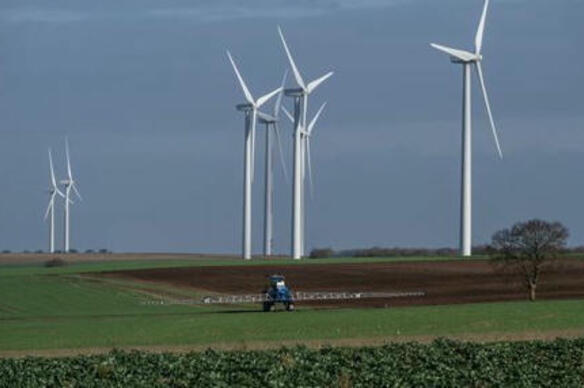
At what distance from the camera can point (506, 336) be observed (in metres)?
44.9

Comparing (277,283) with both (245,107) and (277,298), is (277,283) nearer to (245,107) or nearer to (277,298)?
(277,298)

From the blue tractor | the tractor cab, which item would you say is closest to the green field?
the blue tractor

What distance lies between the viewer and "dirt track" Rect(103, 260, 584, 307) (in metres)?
80.8

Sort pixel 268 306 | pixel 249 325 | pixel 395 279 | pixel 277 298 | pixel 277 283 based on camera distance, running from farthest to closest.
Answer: pixel 395 279
pixel 277 283
pixel 277 298
pixel 268 306
pixel 249 325

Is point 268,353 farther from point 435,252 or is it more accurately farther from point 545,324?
point 435,252

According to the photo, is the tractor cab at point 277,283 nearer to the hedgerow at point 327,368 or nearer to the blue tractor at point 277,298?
the blue tractor at point 277,298

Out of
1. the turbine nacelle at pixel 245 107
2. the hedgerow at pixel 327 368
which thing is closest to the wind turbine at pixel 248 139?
the turbine nacelle at pixel 245 107

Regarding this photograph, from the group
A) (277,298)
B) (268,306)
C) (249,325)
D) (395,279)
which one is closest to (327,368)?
(249,325)

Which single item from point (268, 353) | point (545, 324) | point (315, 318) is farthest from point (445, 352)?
point (315, 318)

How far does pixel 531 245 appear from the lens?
76625mm

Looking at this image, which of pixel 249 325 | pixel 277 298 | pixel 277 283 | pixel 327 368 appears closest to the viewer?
pixel 327 368

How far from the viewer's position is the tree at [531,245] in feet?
250

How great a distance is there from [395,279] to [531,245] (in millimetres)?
20059

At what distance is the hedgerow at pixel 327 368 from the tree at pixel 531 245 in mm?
38441
